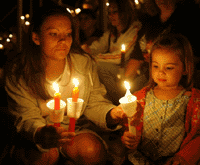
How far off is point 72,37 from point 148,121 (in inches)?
38.9

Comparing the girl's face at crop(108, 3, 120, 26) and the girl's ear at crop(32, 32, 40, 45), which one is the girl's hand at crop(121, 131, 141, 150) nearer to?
the girl's ear at crop(32, 32, 40, 45)

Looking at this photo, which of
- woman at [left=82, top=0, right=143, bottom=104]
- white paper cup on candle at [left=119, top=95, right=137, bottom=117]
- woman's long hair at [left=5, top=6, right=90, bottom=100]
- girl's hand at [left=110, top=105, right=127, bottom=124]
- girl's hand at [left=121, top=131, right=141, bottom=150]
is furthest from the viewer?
woman at [left=82, top=0, right=143, bottom=104]

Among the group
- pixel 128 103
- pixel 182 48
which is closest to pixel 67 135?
pixel 128 103

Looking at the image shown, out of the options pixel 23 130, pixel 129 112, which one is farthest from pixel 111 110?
pixel 23 130

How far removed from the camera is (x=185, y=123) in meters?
1.97

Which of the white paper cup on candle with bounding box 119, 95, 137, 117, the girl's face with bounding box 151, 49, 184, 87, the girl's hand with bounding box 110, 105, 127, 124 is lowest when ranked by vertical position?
the girl's hand with bounding box 110, 105, 127, 124

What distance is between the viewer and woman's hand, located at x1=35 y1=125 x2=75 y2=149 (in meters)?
1.68

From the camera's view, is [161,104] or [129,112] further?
[161,104]

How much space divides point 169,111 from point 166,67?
0.34m

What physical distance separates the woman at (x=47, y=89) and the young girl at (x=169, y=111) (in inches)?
10.5

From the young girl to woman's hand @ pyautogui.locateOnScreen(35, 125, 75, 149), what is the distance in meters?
0.48

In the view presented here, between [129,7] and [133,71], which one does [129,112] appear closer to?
[133,71]

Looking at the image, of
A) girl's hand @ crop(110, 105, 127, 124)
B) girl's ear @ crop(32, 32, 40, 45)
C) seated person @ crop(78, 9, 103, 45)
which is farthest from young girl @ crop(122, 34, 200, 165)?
seated person @ crop(78, 9, 103, 45)

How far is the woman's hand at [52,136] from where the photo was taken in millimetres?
1681
